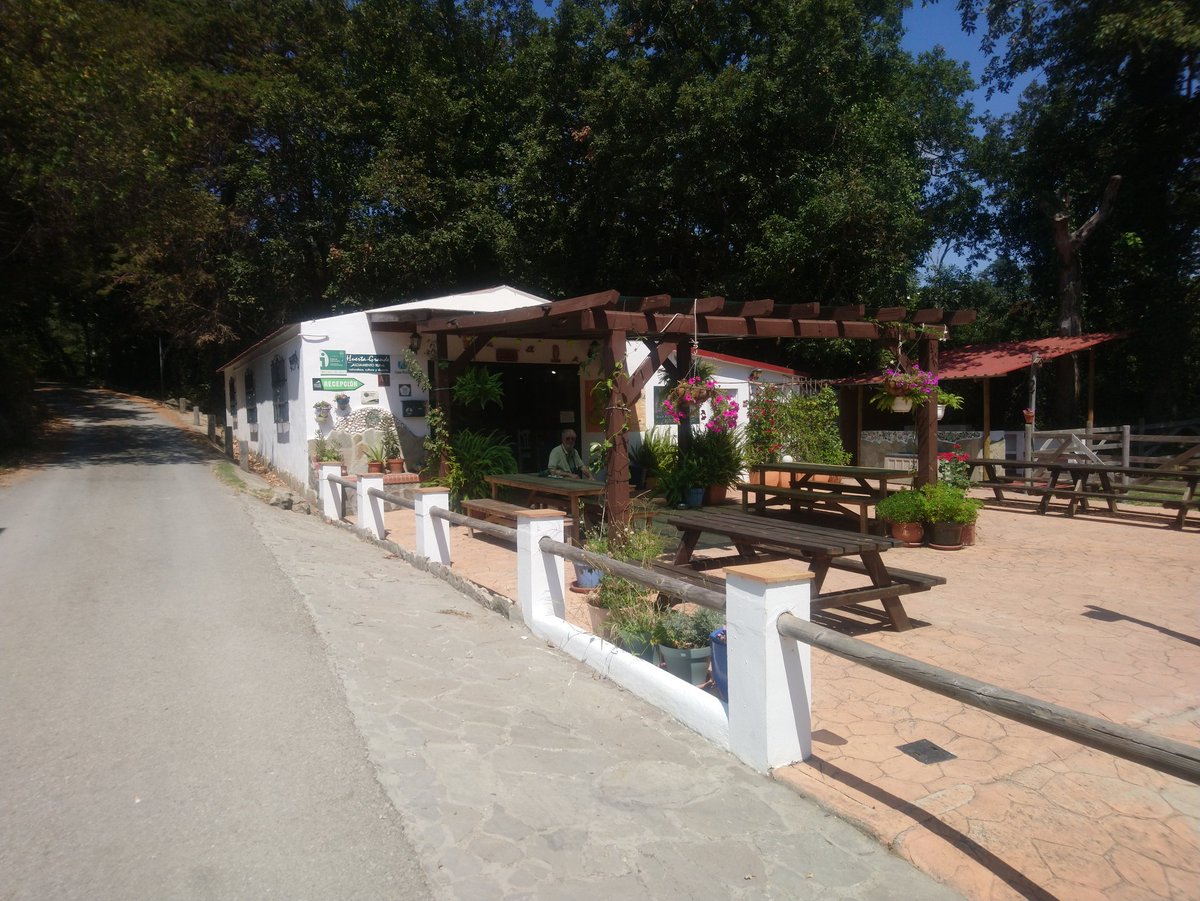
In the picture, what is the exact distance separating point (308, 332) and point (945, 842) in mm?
10922

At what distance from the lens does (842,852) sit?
285 centimetres

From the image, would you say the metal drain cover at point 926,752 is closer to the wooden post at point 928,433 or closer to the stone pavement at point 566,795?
the stone pavement at point 566,795

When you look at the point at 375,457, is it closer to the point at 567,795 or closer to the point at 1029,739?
the point at 567,795

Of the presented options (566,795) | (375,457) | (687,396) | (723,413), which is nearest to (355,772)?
(566,795)

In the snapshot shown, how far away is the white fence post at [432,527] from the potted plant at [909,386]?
5.31 m

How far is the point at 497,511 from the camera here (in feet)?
29.1

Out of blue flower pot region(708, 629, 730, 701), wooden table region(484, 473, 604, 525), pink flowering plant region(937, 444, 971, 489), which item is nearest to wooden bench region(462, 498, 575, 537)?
wooden table region(484, 473, 604, 525)

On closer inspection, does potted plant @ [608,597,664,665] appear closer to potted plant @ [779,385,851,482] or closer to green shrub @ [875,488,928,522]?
green shrub @ [875,488,928,522]

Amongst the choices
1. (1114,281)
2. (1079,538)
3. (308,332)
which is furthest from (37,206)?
(1114,281)

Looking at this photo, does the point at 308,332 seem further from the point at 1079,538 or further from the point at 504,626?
the point at 1079,538

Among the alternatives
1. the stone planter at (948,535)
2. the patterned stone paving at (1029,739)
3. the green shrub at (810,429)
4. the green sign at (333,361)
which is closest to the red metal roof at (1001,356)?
the green shrub at (810,429)

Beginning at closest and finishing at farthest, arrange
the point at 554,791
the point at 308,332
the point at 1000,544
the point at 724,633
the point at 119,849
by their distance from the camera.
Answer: the point at 119,849 → the point at 554,791 → the point at 724,633 → the point at 1000,544 → the point at 308,332

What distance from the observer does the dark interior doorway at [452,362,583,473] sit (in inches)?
534

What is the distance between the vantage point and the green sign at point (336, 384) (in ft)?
38.8
